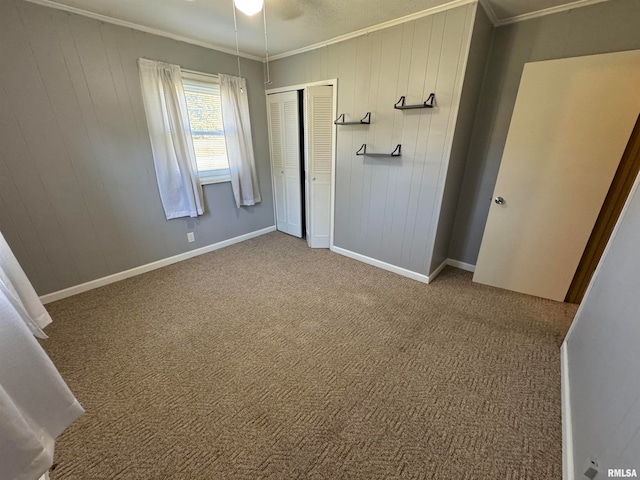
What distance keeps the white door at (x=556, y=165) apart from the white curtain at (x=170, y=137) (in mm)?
3195

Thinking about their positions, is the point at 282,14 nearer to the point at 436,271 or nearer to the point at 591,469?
the point at 436,271

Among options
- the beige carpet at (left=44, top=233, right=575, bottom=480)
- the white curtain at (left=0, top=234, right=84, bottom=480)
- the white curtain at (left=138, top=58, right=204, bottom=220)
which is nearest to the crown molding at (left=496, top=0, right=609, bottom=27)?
the beige carpet at (left=44, top=233, right=575, bottom=480)

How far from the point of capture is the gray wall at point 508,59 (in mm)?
1879

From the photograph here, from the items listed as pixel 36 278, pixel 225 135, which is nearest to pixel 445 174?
pixel 225 135

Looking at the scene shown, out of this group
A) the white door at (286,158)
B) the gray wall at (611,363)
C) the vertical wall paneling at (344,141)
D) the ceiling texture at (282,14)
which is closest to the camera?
the gray wall at (611,363)

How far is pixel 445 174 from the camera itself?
2.35 metres

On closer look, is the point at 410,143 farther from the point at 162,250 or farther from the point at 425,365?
the point at 162,250

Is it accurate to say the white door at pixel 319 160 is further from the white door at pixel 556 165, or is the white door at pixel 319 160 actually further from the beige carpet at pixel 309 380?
the white door at pixel 556 165

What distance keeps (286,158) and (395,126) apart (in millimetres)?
1654

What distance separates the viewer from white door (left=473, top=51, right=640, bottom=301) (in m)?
1.90

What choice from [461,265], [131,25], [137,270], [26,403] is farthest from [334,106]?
[26,403]

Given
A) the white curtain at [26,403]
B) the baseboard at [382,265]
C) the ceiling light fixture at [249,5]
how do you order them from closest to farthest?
the white curtain at [26,403], the ceiling light fixture at [249,5], the baseboard at [382,265]

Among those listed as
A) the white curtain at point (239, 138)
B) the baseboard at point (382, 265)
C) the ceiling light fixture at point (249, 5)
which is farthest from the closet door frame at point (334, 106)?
the ceiling light fixture at point (249, 5)

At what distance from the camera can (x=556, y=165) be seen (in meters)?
2.17
